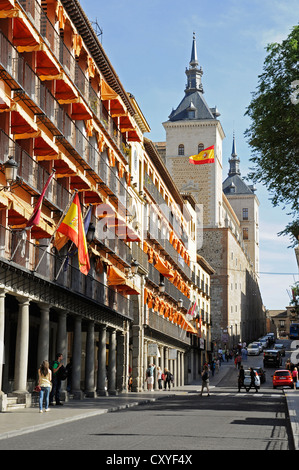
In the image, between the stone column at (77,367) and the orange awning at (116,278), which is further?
the orange awning at (116,278)

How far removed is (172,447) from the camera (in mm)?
13148

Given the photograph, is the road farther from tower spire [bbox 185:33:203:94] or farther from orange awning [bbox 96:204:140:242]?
tower spire [bbox 185:33:203:94]

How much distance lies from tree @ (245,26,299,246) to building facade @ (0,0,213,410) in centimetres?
708

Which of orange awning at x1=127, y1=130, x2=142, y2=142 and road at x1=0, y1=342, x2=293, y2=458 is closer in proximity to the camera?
road at x1=0, y1=342, x2=293, y2=458

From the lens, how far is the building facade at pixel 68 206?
24812 mm

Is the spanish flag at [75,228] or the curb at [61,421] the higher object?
the spanish flag at [75,228]

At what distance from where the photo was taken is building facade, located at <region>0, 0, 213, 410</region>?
24812mm

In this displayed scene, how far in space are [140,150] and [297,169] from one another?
1832cm

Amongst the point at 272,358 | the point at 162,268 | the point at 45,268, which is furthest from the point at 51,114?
the point at 272,358

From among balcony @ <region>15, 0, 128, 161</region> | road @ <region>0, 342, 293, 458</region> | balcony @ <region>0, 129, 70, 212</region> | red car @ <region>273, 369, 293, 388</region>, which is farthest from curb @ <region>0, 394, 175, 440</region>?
red car @ <region>273, 369, 293, 388</region>

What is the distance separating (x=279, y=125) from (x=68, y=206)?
32.0 ft

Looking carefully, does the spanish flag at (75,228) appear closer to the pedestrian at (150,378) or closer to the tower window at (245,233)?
the pedestrian at (150,378)

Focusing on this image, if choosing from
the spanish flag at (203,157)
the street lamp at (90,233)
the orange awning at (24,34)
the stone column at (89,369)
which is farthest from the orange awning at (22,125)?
the spanish flag at (203,157)

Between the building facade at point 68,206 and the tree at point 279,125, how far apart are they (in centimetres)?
708
